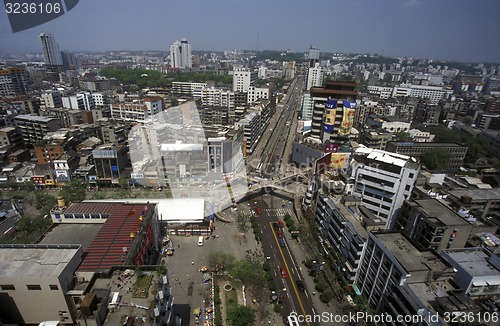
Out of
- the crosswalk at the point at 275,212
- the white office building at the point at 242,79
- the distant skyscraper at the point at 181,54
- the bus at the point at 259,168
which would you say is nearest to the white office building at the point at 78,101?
the white office building at the point at 242,79

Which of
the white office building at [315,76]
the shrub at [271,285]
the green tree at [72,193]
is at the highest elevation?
the white office building at [315,76]

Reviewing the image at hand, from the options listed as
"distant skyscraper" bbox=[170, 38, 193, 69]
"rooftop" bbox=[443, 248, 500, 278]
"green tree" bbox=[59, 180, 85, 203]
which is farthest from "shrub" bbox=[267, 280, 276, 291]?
"distant skyscraper" bbox=[170, 38, 193, 69]

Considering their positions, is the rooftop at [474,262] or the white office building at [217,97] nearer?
the rooftop at [474,262]

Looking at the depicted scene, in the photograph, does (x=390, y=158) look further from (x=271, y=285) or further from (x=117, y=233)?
(x=117, y=233)

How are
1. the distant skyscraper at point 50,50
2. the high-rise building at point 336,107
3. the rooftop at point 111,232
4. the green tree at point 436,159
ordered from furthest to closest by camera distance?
the distant skyscraper at point 50,50 → the high-rise building at point 336,107 → the green tree at point 436,159 → the rooftop at point 111,232

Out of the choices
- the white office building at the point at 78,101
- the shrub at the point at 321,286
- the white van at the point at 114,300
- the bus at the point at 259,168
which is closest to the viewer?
the white van at the point at 114,300

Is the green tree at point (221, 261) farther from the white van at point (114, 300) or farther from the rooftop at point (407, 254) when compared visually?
the rooftop at point (407, 254)

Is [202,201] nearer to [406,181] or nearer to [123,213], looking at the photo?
[123,213]
